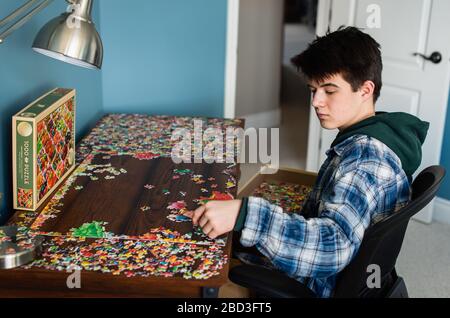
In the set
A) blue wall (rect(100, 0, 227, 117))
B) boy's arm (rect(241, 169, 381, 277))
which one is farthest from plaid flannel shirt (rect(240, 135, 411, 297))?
blue wall (rect(100, 0, 227, 117))

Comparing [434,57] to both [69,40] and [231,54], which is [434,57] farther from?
[69,40]

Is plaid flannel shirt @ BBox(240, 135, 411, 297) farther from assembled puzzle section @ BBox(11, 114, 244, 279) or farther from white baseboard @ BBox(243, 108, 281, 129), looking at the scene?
white baseboard @ BBox(243, 108, 281, 129)

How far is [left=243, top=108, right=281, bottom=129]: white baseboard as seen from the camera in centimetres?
496

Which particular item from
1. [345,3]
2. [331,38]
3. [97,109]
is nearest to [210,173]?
[331,38]

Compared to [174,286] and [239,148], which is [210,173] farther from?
[174,286]

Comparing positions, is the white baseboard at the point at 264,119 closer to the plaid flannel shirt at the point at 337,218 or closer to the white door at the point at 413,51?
the white door at the point at 413,51

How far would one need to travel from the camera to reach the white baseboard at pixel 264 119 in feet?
16.3

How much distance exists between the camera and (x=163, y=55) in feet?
9.87

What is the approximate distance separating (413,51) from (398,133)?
1876 mm

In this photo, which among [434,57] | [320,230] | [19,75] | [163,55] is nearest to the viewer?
[320,230]

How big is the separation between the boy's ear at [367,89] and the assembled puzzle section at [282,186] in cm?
50

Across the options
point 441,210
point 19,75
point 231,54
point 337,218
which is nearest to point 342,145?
point 337,218

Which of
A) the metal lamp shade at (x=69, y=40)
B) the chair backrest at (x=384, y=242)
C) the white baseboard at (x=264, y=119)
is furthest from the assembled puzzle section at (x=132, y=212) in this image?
the white baseboard at (x=264, y=119)

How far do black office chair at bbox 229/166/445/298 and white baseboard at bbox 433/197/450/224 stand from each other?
2084 millimetres
